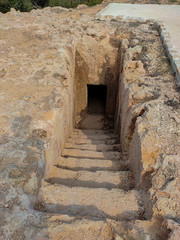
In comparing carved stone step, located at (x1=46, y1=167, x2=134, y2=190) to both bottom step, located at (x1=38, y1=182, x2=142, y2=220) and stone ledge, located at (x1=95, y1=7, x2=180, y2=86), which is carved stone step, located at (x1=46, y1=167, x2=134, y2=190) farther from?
stone ledge, located at (x1=95, y1=7, x2=180, y2=86)

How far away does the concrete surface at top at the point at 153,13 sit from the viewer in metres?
6.32

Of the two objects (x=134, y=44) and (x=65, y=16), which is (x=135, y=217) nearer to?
(x=134, y=44)

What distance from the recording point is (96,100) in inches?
355

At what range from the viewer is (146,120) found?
10.3 feet

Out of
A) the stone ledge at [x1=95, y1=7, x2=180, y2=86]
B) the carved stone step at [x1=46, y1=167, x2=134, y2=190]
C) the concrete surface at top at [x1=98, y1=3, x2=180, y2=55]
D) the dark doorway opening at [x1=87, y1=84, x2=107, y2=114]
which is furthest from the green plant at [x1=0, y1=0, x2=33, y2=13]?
the carved stone step at [x1=46, y1=167, x2=134, y2=190]

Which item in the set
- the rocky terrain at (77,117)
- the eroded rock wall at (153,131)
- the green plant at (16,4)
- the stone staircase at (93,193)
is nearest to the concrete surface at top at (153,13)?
the rocky terrain at (77,117)

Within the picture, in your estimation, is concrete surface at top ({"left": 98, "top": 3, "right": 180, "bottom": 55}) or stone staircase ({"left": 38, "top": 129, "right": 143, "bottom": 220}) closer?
stone staircase ({"left": 38, "top": 129, "right": 143, "bottom": 220})

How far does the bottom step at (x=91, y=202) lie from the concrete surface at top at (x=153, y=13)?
5235mm

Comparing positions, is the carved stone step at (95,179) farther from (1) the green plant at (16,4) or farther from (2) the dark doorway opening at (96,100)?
(1) the green plant at (16,4)

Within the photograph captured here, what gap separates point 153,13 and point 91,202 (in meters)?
7.82

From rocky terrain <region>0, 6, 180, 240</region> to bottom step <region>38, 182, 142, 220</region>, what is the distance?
0.03 m

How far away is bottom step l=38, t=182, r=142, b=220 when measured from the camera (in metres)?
2.21

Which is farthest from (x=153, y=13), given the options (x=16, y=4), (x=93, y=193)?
(x=16, y=4)

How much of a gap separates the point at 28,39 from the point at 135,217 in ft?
18.2
